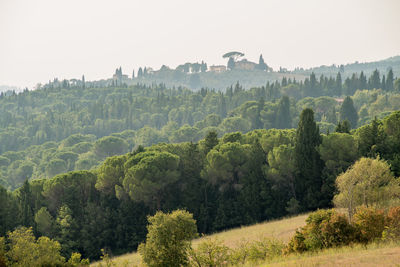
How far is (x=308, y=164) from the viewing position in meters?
55.4

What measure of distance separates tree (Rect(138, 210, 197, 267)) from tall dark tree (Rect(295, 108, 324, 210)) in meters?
33.3

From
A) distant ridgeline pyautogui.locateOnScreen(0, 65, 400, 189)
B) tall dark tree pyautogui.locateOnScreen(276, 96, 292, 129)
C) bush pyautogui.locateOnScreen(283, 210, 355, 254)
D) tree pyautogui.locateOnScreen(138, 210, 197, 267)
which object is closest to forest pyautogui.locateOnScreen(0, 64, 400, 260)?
bush pyautogui.locateOnScreen(283, 210, 355, 254)

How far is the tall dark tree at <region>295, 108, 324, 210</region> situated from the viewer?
54531mm

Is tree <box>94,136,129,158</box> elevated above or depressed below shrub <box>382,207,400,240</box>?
below

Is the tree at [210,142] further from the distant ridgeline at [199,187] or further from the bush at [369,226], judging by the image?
the bush at [369,226]

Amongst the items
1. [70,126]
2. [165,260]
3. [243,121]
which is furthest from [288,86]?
[165,260]

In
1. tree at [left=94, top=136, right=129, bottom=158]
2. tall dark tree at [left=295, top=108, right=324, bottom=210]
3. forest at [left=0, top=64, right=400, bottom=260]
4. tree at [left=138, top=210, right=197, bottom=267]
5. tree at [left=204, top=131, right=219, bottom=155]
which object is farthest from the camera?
tree at [left=94, top=136, right=129, bottom=158]

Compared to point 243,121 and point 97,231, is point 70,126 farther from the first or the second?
point 97,231

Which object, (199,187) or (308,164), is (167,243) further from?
(199,187)

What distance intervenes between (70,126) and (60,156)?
61.7m

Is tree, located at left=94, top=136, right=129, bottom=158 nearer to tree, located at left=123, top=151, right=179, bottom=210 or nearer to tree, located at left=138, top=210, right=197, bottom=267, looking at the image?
tree, located at left=123, top=151, right=179, bottom=210

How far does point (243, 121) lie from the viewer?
5325 inches

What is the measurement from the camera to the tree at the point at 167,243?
2361 cm

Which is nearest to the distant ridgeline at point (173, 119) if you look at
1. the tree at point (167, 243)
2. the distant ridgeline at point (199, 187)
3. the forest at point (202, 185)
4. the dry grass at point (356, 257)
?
the forest at point (202, 185)
